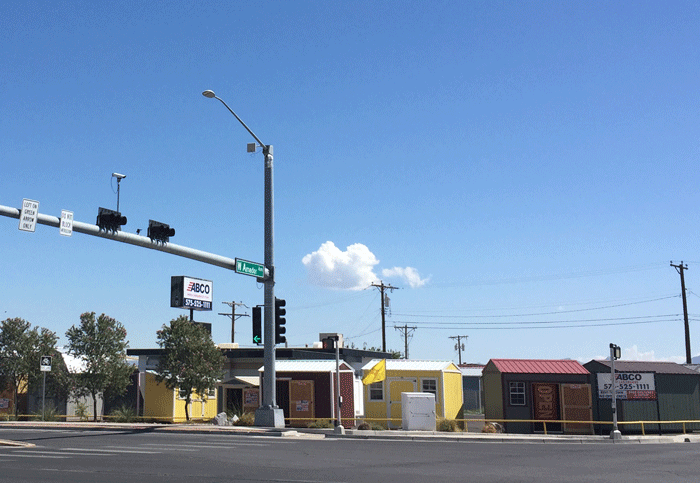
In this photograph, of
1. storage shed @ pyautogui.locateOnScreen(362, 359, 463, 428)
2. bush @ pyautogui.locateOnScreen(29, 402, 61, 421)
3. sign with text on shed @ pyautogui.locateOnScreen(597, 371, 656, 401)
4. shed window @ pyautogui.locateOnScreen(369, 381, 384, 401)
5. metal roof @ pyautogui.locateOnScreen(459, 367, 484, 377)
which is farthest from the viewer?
metal roof @ pyautogui.locateOnScreen(459, 367, 484, 377)

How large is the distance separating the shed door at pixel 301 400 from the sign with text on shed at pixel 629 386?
13.8 meters

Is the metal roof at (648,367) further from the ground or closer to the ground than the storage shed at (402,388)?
further from the ground

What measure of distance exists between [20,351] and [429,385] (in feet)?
85.8

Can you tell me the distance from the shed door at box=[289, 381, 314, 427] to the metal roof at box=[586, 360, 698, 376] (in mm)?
13554

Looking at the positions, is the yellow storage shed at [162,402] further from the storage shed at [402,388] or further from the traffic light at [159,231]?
the traffic light at [159,231]

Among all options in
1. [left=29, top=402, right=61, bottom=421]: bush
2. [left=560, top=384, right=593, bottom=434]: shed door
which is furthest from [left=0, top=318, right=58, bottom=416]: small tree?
[left=560, top=384, right=593, bottom=434]: shed door

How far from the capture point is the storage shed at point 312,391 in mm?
36125

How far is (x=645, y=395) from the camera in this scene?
32.6 m

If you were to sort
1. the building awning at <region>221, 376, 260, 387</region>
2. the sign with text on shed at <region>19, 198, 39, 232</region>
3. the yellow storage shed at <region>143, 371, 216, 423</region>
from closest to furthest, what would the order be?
the sign with text on shed at <region>19, 198, 39, 232</region> → the building awning at <region>221, 376, 260, 387</region> → the yellow storage shed at <region>143, 371, 216, 423</region>

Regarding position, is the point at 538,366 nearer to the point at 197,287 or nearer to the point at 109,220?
the point at 197,287

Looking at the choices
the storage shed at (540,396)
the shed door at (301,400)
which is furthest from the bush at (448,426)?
the shed door at (301,400)

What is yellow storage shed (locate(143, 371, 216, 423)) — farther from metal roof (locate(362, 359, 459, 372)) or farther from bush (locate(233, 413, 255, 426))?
metal roof (locate(362, 359, 459, 372))

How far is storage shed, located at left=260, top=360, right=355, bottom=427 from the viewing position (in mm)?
36125

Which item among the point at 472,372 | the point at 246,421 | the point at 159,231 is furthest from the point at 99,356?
the point at 472,372
